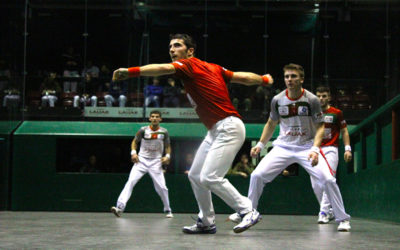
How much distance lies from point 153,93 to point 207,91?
29.0ft

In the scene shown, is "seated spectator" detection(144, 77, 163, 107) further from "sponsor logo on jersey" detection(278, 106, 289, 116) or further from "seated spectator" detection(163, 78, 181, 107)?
"sponsor logo on jersey" detection(278, 106, 289, 116)

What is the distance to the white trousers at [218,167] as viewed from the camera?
5229 millimetres

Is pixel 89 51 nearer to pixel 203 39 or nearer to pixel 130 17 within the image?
pixel 130 17

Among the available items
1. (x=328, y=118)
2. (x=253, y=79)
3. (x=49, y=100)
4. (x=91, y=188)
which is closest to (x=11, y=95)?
(x=49, y=100)

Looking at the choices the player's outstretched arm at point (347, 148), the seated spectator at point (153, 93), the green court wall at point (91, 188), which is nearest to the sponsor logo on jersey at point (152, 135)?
the green court wall at point (91, 188)

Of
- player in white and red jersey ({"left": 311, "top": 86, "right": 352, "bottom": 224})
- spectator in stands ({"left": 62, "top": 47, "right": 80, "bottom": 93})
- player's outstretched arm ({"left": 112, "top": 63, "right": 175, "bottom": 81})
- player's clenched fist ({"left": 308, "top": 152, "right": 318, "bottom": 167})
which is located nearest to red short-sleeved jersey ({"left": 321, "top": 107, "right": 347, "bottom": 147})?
player in white and red jersey ({"left": 311, "top": 86, "right": 352, "bottom": 224})

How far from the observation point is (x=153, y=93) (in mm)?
14102

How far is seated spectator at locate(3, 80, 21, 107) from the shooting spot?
13195 millimetres

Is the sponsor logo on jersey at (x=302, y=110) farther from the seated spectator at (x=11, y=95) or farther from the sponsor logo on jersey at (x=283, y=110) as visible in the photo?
the seated spectator at (x=11, y=95)

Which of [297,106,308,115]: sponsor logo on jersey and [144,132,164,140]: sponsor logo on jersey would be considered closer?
[297,106,308,115]: sponsor logo on jersey

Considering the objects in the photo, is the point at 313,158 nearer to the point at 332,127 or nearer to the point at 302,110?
the point at 302,110

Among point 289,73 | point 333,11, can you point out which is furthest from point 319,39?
point 289,73

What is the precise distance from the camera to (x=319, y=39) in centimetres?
1444

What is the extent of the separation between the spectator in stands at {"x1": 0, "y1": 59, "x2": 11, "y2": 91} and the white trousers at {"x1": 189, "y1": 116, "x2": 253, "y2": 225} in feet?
28.0
